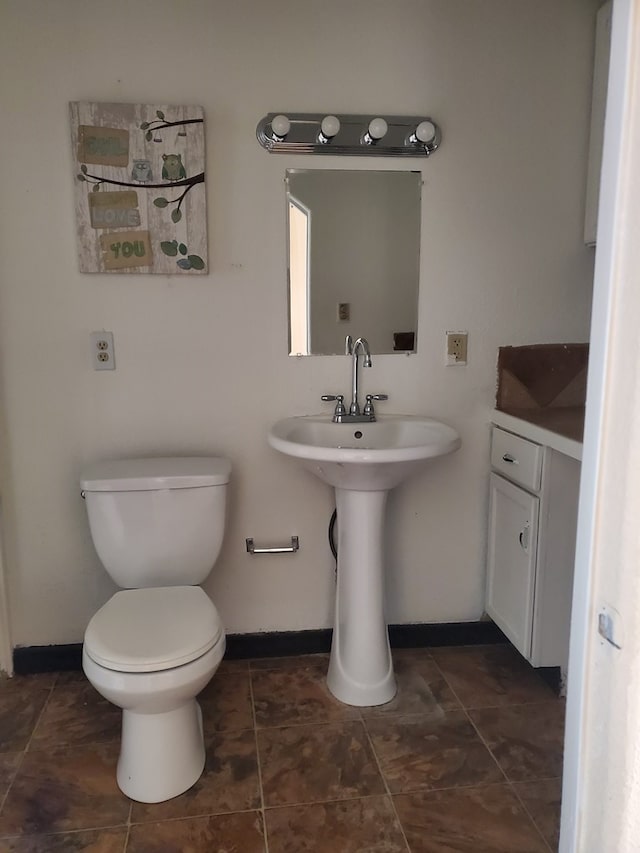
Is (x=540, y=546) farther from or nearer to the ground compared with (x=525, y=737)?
farther from the ground

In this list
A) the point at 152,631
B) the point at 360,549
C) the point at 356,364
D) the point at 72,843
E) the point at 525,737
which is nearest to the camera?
the point at 72,843

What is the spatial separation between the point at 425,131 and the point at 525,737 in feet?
5.98

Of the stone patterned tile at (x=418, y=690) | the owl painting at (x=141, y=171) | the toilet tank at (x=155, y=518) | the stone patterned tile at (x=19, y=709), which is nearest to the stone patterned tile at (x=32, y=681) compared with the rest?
the stone patterned tile at (x=19, y=709)

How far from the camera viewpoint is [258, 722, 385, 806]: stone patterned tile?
69.5 inches

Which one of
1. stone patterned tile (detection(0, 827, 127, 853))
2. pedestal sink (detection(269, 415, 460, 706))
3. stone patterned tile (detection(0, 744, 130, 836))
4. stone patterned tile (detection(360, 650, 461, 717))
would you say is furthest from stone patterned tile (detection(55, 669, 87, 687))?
stone patterned tile (detection(360, 650, 461, 717))

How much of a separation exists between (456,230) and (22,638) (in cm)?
197

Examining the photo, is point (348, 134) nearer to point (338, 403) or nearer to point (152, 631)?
point (338, 403)

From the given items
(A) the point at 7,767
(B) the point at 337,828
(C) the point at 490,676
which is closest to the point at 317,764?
(B) the point at 337,828

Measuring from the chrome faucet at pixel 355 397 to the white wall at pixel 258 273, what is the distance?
0.06 metres

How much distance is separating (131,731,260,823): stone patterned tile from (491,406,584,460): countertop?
1.20m

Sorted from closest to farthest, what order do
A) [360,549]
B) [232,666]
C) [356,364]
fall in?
[360,549], [356,364], [232,666]

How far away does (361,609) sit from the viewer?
2125mm

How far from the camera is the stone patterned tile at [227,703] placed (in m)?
2.04

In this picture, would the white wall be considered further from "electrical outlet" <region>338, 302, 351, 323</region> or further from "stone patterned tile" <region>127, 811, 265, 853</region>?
"stone patterned tile" <region>127, 811, 265, 853</region>
